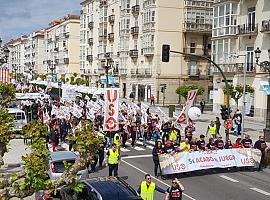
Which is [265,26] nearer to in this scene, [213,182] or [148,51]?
[148,51]

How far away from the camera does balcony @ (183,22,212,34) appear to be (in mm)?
61531

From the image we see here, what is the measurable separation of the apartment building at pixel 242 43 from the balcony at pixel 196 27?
11.9m

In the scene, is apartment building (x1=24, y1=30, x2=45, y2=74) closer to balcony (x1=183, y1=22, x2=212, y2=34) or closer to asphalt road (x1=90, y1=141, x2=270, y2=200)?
balcony (x1=183, y1=22, x2=212, y2=34)

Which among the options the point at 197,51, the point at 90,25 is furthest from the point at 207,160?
the point at 90,25

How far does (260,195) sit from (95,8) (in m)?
75.0

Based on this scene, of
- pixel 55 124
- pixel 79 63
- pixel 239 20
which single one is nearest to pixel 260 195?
pixel 55 124

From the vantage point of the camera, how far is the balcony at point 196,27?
61.5 meters

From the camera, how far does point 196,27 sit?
62.2 m

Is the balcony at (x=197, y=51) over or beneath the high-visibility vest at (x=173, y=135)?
over

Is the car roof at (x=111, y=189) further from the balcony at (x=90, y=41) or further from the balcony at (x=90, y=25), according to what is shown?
the balcony at (x=90, y=25)

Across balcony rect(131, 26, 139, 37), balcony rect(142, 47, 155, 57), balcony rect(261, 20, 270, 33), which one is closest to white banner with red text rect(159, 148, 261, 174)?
balcony rect(261, 20, 270, 33)

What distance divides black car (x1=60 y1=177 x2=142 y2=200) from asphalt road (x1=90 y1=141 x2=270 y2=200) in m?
3.50

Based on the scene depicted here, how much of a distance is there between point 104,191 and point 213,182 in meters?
7.12

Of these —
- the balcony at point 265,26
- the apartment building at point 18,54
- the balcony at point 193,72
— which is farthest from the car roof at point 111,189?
the apartment building at point 18,54
